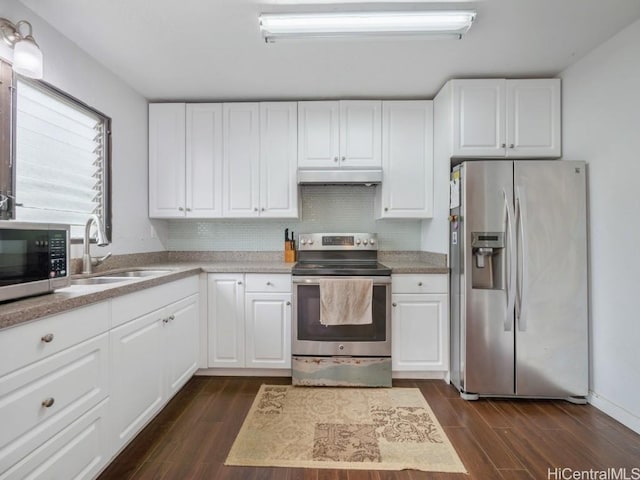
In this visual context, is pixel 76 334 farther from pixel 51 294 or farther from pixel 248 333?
pixel 248 333

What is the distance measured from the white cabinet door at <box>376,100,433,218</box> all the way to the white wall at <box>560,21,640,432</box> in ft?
3.38

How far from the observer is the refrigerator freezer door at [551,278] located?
2.11 metres

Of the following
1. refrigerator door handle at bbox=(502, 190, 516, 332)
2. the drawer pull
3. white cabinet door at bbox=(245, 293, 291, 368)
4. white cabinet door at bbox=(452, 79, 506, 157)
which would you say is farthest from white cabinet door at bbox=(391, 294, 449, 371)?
the drawer pull

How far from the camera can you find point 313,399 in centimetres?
217

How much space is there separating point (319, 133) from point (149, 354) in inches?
81.5

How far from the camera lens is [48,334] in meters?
1.12

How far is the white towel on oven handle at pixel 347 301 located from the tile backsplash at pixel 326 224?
0.80m

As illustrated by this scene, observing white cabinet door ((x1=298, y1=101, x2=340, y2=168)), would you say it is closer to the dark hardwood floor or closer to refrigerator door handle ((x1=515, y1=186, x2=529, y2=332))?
refrigerator door handle ((x1=515, y1=186, x2=529, y2=332))

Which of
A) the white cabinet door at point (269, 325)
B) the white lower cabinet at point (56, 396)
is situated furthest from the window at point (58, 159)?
the white cabinet door at point (269, 325)

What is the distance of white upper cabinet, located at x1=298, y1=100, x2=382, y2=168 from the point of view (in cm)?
268

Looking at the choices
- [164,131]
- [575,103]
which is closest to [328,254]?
[164,131]

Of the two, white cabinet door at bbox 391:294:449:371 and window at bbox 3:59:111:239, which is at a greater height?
window at bbox 3:59:111:239

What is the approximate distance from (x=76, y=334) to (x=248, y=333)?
4.30ft

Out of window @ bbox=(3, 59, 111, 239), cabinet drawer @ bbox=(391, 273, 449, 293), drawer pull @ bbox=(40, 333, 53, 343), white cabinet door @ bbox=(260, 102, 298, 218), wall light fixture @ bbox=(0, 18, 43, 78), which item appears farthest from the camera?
white cabinet door @ bbox=(260, 102, 298, 218)
